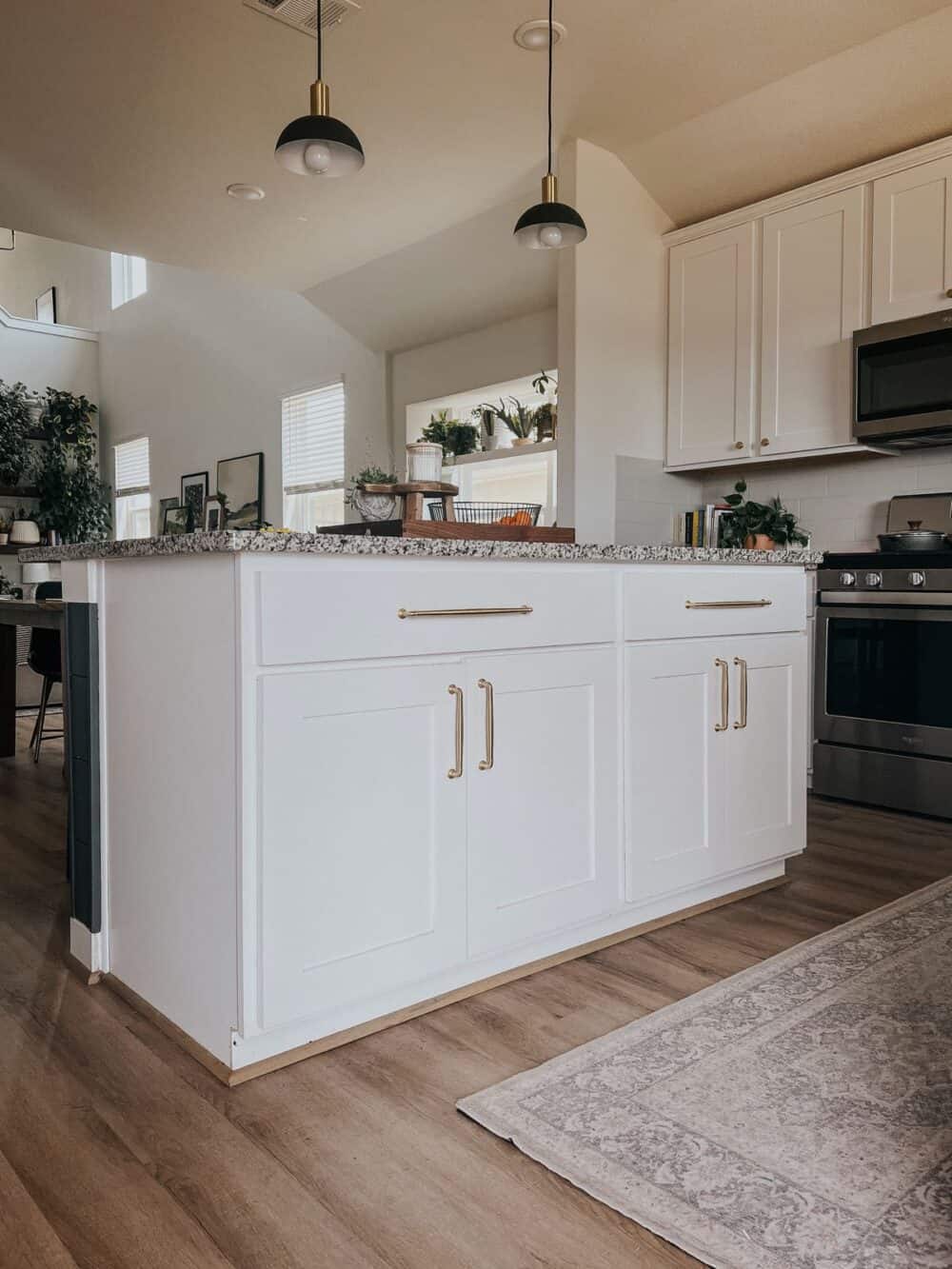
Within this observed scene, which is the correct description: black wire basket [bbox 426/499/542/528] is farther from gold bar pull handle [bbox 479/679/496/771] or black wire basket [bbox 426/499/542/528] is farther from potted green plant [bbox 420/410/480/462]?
potted green plant [bbox 420/410/480/462]

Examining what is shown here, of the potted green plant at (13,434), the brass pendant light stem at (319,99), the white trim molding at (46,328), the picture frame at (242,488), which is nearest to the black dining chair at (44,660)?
the picture frame at (242,488)

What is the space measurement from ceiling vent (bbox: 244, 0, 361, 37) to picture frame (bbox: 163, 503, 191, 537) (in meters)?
5.13

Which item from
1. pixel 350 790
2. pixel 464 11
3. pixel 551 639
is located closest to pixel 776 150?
pixel 464 11

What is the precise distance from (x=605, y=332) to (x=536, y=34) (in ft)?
4.08

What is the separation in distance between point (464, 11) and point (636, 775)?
2.60 meters

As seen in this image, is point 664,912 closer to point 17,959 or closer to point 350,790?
point 350,790

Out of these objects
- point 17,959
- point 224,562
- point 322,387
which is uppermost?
point 322,387

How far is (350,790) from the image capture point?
5.65 ft

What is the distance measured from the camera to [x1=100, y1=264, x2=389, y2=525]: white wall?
20.9 ft

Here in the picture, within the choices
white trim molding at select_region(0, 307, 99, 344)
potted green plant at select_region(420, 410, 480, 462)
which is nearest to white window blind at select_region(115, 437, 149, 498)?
white trim molding at select_region(0, 307, 99, 344)

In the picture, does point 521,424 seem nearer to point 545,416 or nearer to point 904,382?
point 545,416

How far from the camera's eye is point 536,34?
3.30m

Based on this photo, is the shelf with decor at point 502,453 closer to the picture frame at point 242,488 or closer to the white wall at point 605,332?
the white wall at point 605,332

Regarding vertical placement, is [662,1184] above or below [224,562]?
below
